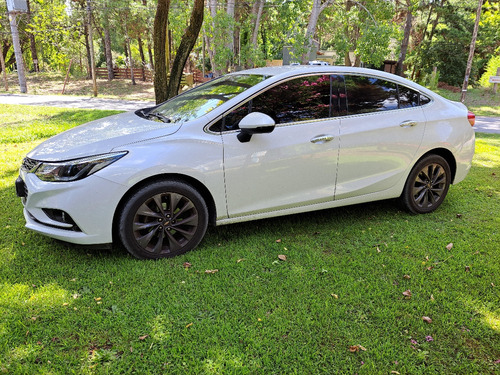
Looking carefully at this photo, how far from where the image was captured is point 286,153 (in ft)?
12.3

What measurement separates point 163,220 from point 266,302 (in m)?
1.15

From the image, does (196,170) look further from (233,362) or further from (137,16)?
(137,16)

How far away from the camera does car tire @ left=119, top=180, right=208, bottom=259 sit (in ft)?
11.0

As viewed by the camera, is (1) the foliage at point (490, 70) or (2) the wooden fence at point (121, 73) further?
(2) the wooden fence at point (121, 73)

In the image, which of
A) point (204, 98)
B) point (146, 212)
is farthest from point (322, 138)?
point (146, 212)

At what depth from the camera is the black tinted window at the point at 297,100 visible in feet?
12.5

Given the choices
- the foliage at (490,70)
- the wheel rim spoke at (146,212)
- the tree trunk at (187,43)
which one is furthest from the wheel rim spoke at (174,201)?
the foliage at (490,70)

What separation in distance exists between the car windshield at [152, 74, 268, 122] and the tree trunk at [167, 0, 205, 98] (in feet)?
10.8

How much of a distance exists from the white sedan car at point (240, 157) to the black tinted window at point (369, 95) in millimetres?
12

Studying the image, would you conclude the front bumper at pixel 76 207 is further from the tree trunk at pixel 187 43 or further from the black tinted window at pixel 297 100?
the tree trunk at pixel 187 43

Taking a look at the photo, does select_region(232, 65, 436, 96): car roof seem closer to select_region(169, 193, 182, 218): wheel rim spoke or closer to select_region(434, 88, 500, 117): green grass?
select_region(169, 193, 182, 218): wheel rim spoke

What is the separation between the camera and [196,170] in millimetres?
3486

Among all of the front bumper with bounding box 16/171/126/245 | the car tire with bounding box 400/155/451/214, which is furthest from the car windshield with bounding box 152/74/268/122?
the car tire with bounding box 400/155/451/214

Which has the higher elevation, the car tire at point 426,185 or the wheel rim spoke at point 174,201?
the wheel rim spoke at point 174,201
